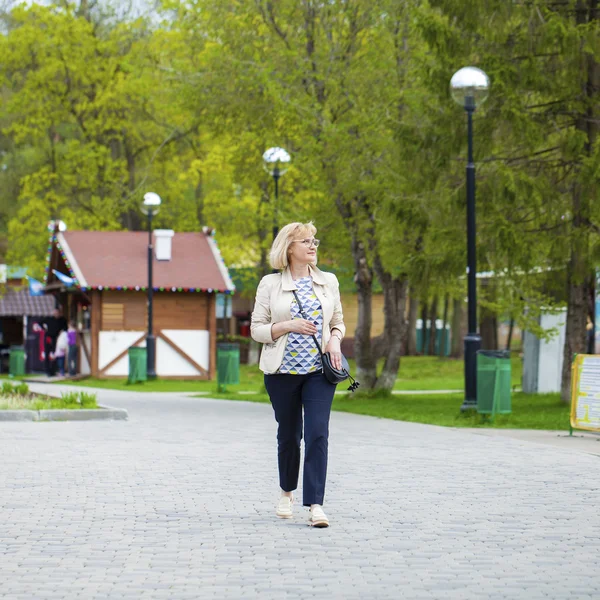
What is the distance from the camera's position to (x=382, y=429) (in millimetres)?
17609

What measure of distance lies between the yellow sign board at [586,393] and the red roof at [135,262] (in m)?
25.2

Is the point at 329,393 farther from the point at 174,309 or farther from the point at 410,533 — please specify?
the point at 174,309

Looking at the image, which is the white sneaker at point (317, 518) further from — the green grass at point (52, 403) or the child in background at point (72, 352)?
the child in background at point (72, 352)

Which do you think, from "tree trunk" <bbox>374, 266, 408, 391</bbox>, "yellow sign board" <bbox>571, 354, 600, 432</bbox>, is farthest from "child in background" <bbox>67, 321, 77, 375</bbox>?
"yellow sign board" <bbox>571, 354, 600, 432</bbox>

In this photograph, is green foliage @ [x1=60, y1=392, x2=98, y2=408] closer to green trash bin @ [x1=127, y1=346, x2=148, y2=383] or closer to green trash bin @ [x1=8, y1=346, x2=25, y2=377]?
green trash bin @ [x1=127, y1=346, x2=148, y2=383]

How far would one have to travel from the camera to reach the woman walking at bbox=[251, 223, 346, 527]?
8.83 m

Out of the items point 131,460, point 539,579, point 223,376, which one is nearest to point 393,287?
point 223,376

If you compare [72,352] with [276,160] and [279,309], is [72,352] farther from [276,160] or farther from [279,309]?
[279,309]

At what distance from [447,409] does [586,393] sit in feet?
23.2

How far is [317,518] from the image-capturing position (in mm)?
8742

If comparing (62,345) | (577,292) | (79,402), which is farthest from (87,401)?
(62,345)

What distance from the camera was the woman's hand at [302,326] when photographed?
28.6 feet

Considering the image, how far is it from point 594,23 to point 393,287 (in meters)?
8.08

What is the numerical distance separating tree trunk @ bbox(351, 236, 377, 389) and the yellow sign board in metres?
10.8
